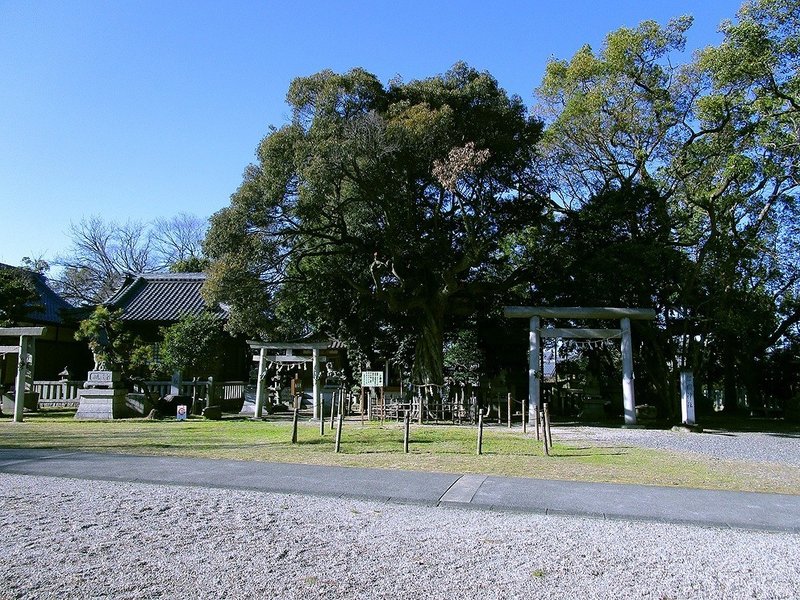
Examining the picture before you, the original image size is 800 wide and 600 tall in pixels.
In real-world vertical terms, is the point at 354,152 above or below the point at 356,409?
above

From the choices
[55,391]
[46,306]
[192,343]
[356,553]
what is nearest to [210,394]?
[192,343]

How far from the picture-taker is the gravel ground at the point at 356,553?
4109mm

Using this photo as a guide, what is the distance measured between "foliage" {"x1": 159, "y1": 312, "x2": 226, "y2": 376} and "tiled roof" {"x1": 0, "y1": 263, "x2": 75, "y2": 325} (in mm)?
5703

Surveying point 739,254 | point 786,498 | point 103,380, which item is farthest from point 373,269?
point 786,498

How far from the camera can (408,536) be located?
5324 mm

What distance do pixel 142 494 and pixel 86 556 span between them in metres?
2.26

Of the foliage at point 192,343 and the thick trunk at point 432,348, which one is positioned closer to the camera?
the thick trunk at point 432,348

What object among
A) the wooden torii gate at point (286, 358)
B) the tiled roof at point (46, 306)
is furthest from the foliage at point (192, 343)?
the tiled roof at point (46, 306)

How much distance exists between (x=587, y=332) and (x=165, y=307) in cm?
1596

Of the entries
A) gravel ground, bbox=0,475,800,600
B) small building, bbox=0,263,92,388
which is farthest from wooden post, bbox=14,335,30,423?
gravel ground, bbox=0,475,800,600

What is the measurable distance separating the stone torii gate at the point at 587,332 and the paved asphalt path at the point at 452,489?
10078mm

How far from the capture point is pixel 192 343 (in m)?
21.7

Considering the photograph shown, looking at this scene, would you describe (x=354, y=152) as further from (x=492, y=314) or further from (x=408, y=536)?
(x=408, y=536)

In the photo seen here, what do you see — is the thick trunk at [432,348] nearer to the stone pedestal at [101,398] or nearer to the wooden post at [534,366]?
the wooden post at [534,366]
